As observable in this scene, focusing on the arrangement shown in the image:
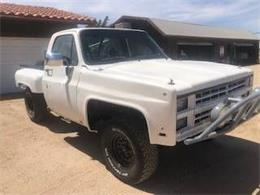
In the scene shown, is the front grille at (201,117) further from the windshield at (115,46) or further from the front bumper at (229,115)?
the windshield at (115,46)

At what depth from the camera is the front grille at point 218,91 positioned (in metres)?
4.62

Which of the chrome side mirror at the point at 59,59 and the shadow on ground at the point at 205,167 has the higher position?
the chrome side mirror at the point at 59,59

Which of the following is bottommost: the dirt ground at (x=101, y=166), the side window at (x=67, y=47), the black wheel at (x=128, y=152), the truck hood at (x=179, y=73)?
the dirt ground at (x=101, y=166)

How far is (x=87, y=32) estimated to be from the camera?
6.19 m

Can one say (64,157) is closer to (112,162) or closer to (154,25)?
(112,162)

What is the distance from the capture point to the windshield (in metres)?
5.95

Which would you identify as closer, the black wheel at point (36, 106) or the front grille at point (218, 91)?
the front grille at point (218, 91)

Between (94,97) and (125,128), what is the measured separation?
73 cm

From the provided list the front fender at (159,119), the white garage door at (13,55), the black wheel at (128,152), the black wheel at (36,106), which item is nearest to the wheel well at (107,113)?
the black wheel at (128,152)

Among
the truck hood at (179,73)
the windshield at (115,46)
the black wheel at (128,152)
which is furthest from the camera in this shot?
the windshield at (115,46)

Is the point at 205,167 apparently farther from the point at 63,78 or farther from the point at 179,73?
the point at 63,78

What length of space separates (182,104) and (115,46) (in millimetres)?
2277

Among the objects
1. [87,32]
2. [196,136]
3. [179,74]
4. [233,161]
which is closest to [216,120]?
[196,136]

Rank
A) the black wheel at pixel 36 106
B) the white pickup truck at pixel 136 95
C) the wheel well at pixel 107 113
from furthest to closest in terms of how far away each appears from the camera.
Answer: the black wheel at pixel 36 106 → the wheel well at pixel 107 113 → the white pickup truck at pixel 136 95
